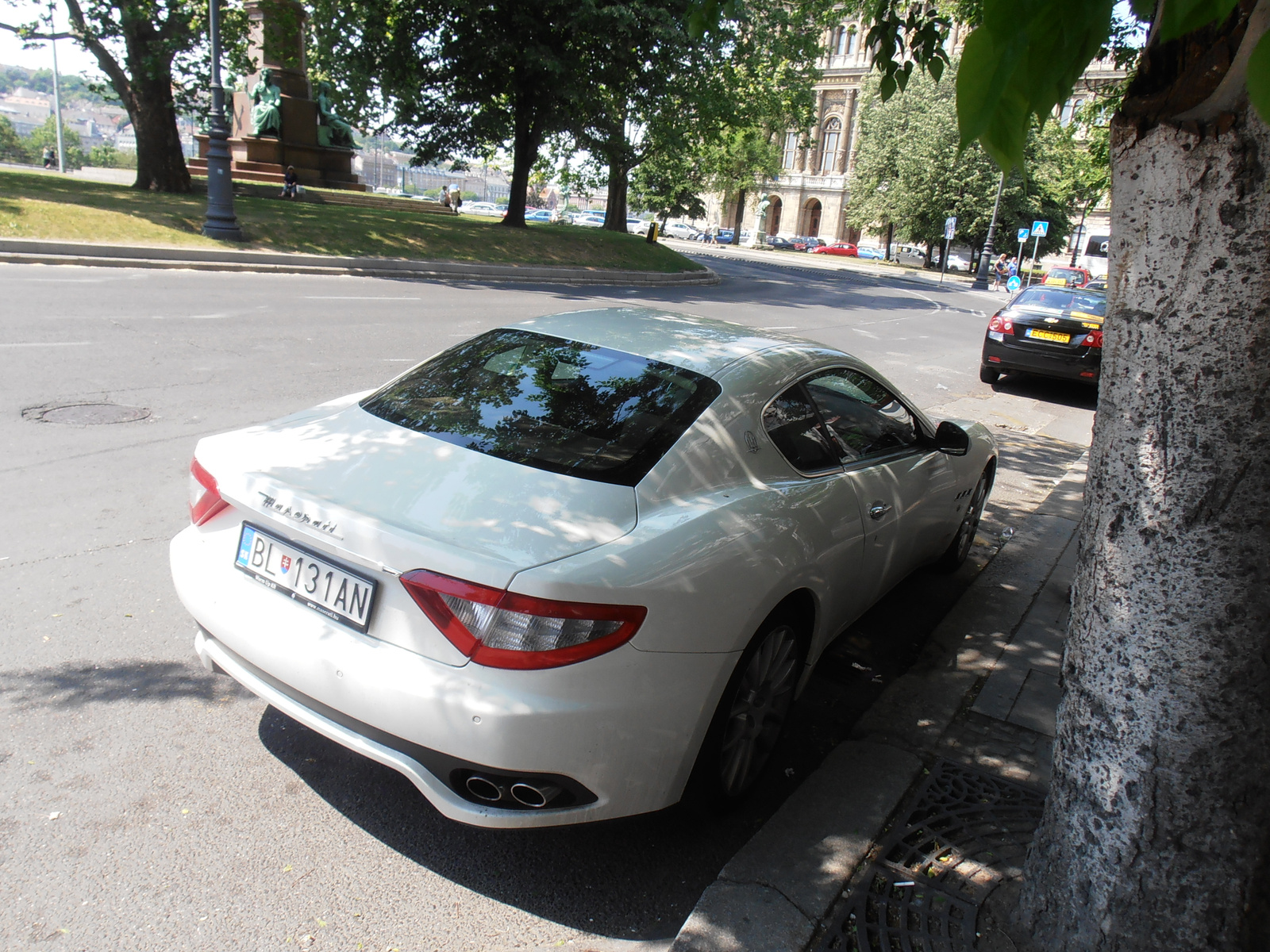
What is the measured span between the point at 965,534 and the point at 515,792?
396 cm

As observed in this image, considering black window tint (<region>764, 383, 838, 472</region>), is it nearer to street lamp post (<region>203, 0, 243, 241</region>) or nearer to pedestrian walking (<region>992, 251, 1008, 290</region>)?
street lamp post (<region>203, 0, 243, 241</region>)

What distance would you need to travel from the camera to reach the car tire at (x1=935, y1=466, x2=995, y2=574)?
18.3 ft

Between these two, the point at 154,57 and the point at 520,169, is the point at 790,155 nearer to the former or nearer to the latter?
the point at 520,169

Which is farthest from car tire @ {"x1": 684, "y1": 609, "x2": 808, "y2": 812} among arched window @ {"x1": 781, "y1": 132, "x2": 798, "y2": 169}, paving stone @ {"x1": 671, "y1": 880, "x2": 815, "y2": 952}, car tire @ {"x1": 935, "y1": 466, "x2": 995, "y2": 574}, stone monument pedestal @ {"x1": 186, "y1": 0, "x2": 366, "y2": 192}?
arched window @ {"x1": 781, "y1": 132, "x2": 798, "y2": 169}

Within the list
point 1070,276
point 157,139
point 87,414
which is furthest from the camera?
point 1070,276

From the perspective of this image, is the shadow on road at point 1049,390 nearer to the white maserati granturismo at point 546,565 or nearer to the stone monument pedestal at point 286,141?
the white maserati granturismo at point 546,565

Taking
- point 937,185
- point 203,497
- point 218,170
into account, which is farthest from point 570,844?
point 937,185

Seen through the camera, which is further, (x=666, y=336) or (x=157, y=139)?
(x=157, y=139)

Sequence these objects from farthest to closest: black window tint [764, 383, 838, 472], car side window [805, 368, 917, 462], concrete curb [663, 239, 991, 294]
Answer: concrete curb [663, 239, 991, 294]
car side window [805, 368, 917, 462]
black window tint [764, 383, 838, 472]

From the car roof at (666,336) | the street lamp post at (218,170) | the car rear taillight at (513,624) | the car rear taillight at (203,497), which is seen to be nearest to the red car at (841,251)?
the street lamp post at (218,170)

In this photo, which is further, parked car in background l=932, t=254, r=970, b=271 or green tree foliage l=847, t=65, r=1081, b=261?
parked car in background l=932, t=254, r=970, b=271

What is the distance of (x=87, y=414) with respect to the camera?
701cm

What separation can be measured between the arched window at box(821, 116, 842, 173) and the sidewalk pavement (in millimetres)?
95141

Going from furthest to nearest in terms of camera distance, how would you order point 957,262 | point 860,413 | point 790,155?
point 790,155, point 957,262, point 860,413
